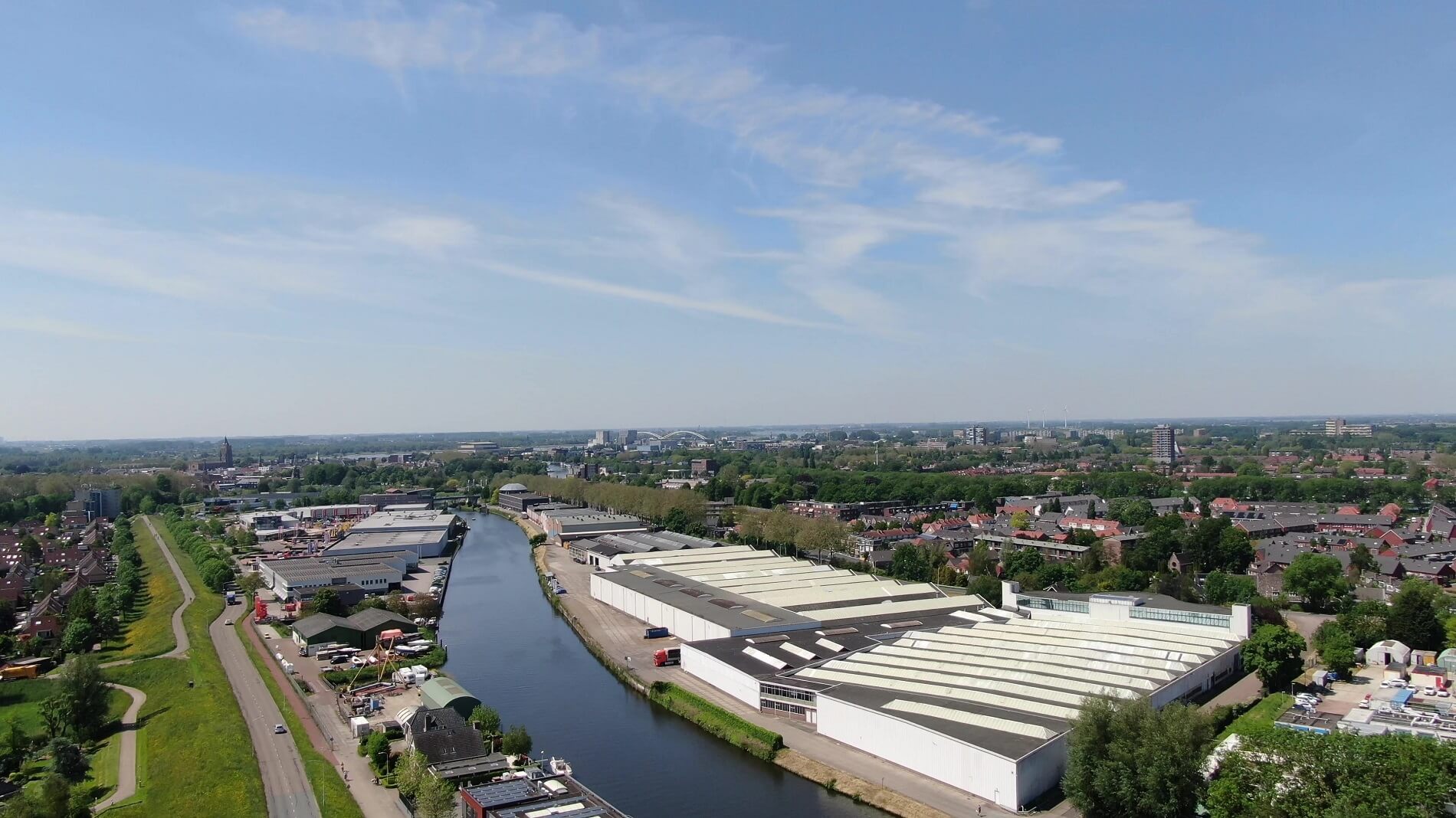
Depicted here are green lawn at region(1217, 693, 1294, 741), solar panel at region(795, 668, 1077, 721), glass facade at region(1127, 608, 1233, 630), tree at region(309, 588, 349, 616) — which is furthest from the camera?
tree at region(309, 588, 349, 616)

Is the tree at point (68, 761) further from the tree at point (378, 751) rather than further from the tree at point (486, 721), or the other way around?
the tree at point (486, 721)

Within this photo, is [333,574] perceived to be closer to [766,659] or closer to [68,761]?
[68,761]

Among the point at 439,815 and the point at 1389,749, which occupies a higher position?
the point at 1389,749

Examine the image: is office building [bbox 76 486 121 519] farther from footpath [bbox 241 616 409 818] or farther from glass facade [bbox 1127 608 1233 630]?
glass facade [bbox 1127 608 1233 630]

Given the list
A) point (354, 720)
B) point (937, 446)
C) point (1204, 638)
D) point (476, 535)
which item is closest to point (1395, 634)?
point (1204, 638)

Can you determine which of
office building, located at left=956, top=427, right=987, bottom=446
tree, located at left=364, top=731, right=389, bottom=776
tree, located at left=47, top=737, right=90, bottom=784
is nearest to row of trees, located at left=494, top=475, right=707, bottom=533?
tree, located at left=364, top=731, right=389, bottom=776

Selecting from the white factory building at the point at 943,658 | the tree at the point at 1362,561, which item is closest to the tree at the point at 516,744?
the white factory building at the point at 943,658

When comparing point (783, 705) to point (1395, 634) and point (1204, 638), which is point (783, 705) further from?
point (1395, 634)
